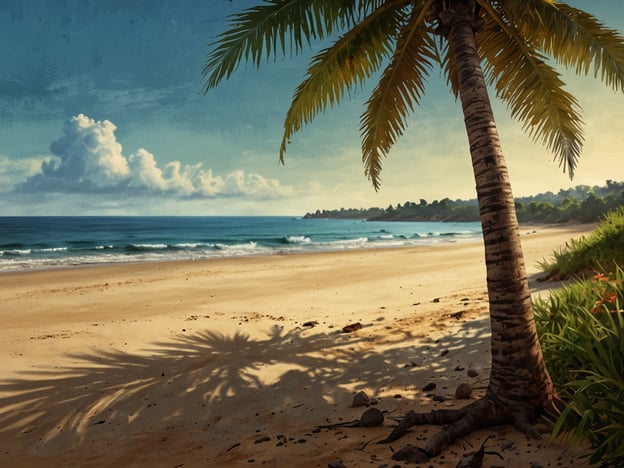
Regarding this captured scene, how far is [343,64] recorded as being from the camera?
564 centimetres

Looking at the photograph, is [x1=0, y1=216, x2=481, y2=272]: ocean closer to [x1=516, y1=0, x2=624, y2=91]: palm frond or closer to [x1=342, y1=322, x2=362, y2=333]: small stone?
[x1=342, y1=322, x2=362, y2=333]: small stone

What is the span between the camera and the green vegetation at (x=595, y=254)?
8844 millimetres

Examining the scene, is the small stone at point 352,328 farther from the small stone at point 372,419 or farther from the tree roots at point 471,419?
the tree roots at point 471,419

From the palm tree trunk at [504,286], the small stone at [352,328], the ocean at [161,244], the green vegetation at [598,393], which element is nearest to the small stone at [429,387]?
the palm tree trunk at [504,286]

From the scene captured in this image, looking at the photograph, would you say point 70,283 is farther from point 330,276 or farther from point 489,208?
point 489,208

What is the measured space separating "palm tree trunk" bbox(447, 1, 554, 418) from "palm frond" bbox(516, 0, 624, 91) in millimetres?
2416

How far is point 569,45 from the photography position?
5.41 m

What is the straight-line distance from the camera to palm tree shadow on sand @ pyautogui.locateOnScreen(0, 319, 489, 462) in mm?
4297

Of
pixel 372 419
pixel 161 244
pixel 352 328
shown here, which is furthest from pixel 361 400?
pixel 161 244

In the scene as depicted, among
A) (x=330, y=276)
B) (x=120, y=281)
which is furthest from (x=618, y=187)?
(x=120, y=281)

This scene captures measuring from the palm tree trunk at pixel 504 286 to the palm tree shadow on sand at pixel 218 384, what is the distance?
1.27 metres

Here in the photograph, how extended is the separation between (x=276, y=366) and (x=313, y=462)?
8.50 feet

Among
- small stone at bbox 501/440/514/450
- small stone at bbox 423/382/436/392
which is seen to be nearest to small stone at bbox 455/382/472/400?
small stone at bbox 423/382/436/392

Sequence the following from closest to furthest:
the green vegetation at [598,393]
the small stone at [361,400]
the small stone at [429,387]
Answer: the green vegetation at [598,393] → the small stone at [361,400] → the small stone at [429,387]
